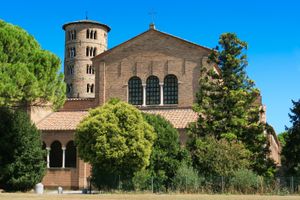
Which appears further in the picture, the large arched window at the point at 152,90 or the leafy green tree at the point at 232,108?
the large arched window at the point at 152,90

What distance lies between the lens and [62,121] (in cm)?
4269

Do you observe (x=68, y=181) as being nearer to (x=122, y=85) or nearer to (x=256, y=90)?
(x=122, y=85)

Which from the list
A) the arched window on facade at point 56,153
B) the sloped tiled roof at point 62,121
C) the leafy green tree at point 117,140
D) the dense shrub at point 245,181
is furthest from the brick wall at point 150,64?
the dense shrub at point 245,181

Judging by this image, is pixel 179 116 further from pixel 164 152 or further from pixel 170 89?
pixel 164 152

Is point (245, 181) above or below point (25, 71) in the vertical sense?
below

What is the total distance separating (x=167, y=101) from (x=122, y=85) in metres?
4.22

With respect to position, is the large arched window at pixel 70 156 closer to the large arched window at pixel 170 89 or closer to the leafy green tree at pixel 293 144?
the large arched window at pixel 170 89

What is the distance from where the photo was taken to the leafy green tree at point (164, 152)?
31581 mm

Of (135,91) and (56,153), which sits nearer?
(56,153)

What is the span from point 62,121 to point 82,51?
1292 inches

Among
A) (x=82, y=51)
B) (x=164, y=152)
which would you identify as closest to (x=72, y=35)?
(x=82, y=51)

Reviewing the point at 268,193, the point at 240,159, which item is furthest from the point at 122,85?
the point at 268,193

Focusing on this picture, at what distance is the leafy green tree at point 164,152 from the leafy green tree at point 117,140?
1184mm

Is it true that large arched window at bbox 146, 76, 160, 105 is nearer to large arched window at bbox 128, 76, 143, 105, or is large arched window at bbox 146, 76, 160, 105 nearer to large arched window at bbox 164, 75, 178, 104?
large arched window at bbox 128, 76, 143, 105
